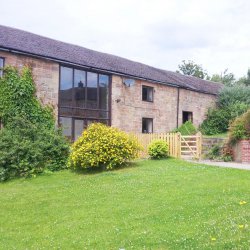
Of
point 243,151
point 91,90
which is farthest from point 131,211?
point 91,90

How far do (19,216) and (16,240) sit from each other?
1688 millimetres

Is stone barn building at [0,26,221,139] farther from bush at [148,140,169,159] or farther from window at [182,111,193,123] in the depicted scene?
bush at [148,140,169,159]

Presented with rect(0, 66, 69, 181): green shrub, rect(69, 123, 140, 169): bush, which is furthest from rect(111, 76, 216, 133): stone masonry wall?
rect(69, 123, 140, 169): bush

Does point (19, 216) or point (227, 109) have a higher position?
point (227, 109)

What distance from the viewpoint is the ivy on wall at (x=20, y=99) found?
16906mm

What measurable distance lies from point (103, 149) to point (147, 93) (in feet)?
39.0

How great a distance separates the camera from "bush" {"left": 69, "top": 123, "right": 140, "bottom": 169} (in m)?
13.5

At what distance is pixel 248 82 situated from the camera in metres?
42.0

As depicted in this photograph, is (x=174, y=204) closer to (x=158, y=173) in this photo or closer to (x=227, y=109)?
(x=158, y=173)

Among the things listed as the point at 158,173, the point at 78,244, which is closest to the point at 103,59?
the point at 158,173

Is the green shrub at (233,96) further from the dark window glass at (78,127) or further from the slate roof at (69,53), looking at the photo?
the dark window glass at (78,127)

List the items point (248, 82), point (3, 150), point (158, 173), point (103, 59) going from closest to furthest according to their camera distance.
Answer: point (158, 173) → point (3, 150) → point (103, 59) → point (248, 82)

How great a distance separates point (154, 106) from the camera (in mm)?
24891

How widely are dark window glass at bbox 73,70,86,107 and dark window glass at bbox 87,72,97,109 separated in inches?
15.9
